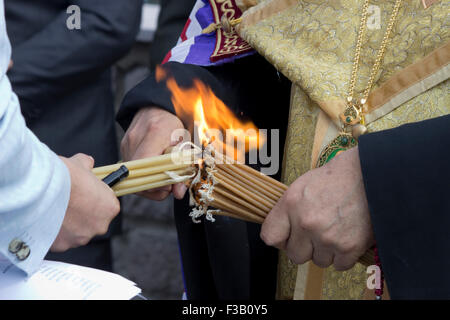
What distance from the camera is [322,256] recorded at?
0.89 meters

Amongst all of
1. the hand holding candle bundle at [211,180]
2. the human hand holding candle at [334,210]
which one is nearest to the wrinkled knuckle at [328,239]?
the human hand holding candle at [334,210]

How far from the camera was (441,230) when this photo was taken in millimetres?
789

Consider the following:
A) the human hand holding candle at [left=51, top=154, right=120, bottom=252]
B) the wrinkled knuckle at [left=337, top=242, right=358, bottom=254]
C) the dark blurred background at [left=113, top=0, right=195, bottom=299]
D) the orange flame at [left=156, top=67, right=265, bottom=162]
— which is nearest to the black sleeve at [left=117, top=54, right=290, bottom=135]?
the orange flame at [left=156, top=67, right=265, bottom=162]

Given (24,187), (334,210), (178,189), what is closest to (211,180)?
(178,189)

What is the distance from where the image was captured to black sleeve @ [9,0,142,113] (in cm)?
152

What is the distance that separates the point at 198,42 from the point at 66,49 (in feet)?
1.54

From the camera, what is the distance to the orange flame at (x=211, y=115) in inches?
44.6

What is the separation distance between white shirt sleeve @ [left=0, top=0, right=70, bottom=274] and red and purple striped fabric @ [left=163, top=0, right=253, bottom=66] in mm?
569

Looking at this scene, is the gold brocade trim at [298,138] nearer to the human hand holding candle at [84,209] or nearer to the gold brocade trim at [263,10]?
the gold brocade trim at [263,10]

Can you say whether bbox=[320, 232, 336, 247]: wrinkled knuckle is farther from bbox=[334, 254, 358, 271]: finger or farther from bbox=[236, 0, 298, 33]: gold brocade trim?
bbox=[236, 0, 298, 33]: gold brocade trim

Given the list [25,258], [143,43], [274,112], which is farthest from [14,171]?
[143,43]

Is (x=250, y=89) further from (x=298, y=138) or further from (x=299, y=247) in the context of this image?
(x=299, y=247)

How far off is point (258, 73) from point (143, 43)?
134 centimetres

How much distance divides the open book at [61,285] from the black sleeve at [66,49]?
2.91 feet
